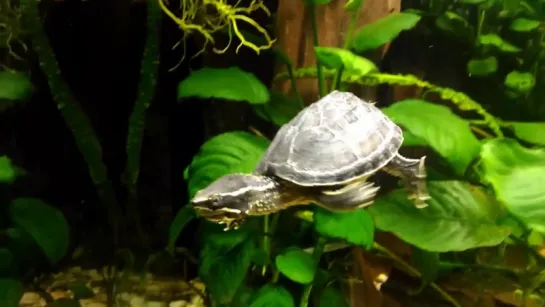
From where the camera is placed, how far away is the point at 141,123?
1786mm

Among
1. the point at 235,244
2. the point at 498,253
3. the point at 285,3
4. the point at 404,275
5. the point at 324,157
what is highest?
the point at 285,3

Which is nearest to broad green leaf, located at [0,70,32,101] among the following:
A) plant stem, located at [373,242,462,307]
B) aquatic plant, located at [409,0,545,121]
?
plant stem, located at [373,242,462,307]

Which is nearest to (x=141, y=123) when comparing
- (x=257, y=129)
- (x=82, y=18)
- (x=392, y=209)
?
(x=257, y=129)

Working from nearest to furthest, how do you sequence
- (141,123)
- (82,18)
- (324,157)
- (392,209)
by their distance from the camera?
(324,157)
(392,209)
(141,123)
(82,18)

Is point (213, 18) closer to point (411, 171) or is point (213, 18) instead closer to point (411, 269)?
point (411, 171)

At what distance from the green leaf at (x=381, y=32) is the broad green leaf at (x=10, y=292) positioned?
1.12m

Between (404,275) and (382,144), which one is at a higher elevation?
(382,144)

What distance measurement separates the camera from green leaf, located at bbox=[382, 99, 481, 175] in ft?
4.39

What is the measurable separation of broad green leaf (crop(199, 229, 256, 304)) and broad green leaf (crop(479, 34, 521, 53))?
45.8 inches

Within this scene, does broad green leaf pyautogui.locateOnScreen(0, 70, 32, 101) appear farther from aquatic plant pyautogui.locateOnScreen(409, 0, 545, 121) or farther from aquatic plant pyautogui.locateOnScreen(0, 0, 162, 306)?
aquatic plant pyautogui.locateOnScreen(409, 0, 545, 121)

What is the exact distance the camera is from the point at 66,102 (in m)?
1.74

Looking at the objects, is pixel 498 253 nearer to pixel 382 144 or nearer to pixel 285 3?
pixel 382 144

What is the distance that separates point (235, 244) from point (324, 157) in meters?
0.53

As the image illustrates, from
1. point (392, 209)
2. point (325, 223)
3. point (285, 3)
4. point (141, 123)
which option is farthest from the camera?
point (141, 123)
